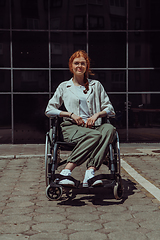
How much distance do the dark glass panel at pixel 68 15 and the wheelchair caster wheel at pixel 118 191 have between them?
883cm

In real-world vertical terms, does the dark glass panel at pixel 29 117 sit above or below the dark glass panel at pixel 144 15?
below

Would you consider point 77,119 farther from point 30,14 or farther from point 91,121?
point 30,14

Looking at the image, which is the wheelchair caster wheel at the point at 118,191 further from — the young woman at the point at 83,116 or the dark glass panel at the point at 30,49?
the dark glass panel at the point at 30,49

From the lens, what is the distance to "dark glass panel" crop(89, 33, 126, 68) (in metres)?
12.3

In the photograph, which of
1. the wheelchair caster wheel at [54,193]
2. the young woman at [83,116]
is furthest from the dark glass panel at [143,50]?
the wheelchair caster wheel at [54,193]

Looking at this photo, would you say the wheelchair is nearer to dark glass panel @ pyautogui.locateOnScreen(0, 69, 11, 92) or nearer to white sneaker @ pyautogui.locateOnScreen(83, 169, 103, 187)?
white sneaker @ pyautogui.locateOnScreen(83, 169, 103, 187)

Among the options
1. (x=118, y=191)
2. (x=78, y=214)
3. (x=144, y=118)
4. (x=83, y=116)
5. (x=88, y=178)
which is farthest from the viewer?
(x=144, y=118)

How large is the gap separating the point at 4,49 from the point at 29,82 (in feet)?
4.34

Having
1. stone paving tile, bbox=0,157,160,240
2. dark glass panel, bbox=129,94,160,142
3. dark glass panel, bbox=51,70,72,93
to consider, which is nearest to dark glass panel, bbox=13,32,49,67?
dark glass panel, bbox=51,70,72,93

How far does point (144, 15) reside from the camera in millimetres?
12266

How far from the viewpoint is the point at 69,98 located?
4.79 m

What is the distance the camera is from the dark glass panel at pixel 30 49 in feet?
39.6

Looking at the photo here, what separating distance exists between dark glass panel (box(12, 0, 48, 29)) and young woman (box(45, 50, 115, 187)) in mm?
7723

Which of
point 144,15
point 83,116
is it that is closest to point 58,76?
point 144,15
